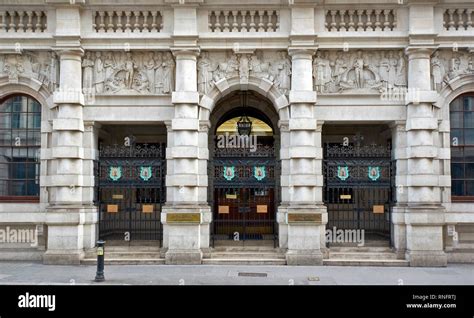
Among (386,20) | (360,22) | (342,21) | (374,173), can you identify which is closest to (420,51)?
(386,20)

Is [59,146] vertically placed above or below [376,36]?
below

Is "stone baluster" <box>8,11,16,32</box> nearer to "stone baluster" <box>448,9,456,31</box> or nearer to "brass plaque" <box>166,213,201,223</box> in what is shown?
"brass plaque" <box>166,213,201,223</box>

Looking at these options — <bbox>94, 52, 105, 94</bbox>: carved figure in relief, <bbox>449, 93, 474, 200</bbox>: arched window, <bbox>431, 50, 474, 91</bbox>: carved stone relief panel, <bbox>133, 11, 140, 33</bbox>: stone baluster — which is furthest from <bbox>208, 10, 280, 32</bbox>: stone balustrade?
<bbox>449, 93, 474, 200</bbox>: arched window

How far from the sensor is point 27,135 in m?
17.9

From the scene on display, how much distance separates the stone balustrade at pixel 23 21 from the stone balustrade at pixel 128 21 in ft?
6.19

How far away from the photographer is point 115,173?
1794 centimetres

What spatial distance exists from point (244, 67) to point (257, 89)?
0.89 meters

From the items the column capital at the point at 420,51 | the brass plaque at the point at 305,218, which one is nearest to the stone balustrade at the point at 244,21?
the column capital at the point at 420,51

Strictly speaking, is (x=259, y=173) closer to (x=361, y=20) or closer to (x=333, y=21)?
(x=333, y=21)

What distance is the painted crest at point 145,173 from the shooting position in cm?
1788

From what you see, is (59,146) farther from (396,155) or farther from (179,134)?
(396,155)

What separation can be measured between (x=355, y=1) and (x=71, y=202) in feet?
39.1

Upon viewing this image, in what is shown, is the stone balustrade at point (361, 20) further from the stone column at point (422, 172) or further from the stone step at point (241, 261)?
the stone step at point (241, 261)

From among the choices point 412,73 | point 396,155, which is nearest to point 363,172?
point 396,155
